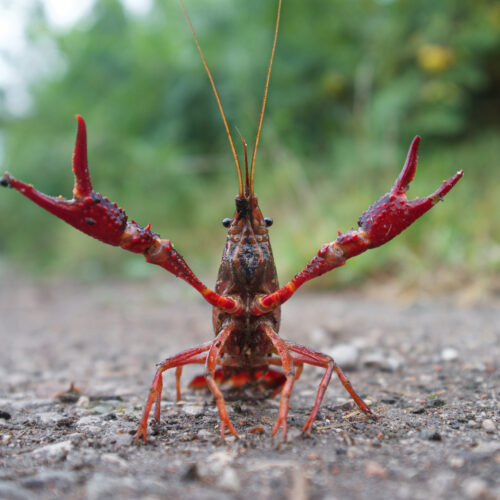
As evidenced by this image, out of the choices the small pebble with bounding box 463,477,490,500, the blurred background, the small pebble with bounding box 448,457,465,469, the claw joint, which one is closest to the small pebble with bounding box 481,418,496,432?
the small pebble with bounding box 448,457,465,469

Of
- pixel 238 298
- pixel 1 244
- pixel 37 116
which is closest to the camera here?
pixel 238 298

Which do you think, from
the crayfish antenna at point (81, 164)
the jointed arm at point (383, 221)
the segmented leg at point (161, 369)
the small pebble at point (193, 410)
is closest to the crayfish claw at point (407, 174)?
the jointed arm at point (383, 221)

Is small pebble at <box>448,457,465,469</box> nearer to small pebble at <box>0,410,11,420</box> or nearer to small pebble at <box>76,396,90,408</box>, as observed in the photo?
small pebble at <box>76,396,90,408</box>

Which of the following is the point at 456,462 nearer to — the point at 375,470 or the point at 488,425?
the point at 375,470

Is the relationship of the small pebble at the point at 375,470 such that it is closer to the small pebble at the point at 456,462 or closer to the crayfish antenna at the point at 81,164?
the small pebble at the point at 456,462

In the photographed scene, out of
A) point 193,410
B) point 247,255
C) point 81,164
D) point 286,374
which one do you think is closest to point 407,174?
point 247,255

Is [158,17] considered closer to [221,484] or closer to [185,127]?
[185,127]

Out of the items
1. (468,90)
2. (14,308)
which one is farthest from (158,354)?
(468,90)
